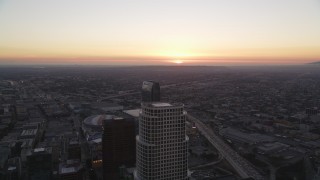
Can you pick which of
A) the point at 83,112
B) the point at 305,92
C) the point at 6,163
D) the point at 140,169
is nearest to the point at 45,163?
the point at 6,163

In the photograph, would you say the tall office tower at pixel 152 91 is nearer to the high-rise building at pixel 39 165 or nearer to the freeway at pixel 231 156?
the freeway at pixel 231 156

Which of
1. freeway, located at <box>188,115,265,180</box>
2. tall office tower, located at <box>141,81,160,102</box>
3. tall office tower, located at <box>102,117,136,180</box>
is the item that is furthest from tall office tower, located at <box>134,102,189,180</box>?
tall office tower, located at <box>141,81,160,102</box>

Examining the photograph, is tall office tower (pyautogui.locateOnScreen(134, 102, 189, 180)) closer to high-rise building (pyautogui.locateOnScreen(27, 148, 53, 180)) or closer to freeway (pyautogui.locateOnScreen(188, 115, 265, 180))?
high-rise building (pyautogui.locateOnScreen(27, 148, 53, 180))

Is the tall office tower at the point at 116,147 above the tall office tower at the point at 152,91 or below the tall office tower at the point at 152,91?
below

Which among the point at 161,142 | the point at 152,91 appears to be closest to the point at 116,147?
the point at 161,142

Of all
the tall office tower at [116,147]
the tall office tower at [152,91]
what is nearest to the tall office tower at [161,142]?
the tall office tower at [116,147]

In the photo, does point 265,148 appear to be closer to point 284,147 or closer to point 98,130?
point 284,147
